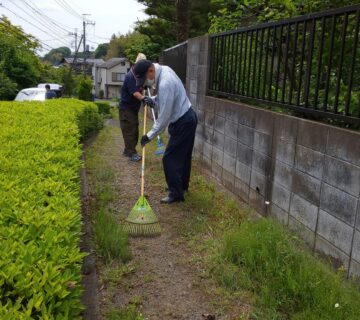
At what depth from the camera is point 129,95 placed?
25.7 feet

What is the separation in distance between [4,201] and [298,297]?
80.5 inches

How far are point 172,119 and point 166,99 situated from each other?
0.37 meters

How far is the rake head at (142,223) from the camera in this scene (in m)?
4.48

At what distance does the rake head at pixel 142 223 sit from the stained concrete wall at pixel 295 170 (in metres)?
1.19

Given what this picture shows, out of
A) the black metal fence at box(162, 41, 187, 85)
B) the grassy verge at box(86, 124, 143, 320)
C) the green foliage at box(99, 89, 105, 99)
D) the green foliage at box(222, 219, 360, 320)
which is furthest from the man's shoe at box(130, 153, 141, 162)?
the green foliage at box(99, 89, 105, 99)

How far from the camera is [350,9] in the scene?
3.40 metres

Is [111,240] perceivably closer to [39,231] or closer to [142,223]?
[142,223]

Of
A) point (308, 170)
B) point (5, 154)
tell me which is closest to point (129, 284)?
point (5, 154)

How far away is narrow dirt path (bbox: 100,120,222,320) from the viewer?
3182 millimetres

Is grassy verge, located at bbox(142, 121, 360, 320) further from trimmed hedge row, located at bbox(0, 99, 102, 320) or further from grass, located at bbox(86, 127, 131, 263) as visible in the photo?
trimmed hedge row, located at bbox(0, 99, 102, 320)

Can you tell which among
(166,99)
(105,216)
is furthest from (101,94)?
(105,216)

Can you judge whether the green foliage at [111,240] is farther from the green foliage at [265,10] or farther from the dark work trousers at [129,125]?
the dark work trousers at [129,125]

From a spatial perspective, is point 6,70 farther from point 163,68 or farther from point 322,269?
point 322,269

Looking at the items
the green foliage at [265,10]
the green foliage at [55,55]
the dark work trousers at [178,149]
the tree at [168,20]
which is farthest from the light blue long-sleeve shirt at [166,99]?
the green foliage at [55,55]
